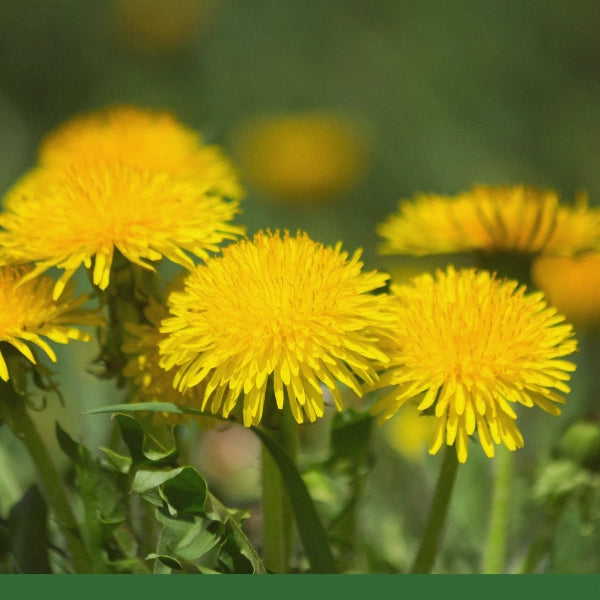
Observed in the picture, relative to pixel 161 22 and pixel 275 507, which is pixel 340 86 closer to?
pixel 161 22

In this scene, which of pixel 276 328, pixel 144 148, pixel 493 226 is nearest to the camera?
pixel 276 328

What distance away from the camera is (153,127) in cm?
124

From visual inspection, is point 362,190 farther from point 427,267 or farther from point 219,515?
point 219,515

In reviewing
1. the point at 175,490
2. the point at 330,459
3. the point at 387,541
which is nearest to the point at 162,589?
the point at 175,490

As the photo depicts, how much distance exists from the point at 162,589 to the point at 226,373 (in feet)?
0.48

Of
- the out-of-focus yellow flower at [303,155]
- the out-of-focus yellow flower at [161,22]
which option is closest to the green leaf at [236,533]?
the out-of-focus yellow flower at [303,155]

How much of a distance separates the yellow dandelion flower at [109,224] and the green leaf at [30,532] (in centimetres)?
20

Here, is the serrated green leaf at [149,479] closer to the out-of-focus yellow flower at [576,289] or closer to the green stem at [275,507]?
the green stem at [275,507]

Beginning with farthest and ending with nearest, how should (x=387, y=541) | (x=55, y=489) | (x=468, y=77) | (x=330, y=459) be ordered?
(x=468, y=77) < (x=387, y=541) < (x=330, y=459) < (x=55, y=489)

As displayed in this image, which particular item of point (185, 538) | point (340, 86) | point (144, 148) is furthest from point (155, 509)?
point (340, 86)

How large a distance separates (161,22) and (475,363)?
256 cm

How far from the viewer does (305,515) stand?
2.56 ft

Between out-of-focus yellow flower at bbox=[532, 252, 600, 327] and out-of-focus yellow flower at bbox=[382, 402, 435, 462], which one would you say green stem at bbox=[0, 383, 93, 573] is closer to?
out-of-focus yellow flower at bbox=[382, 402, 435, 462]

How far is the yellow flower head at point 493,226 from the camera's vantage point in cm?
97
